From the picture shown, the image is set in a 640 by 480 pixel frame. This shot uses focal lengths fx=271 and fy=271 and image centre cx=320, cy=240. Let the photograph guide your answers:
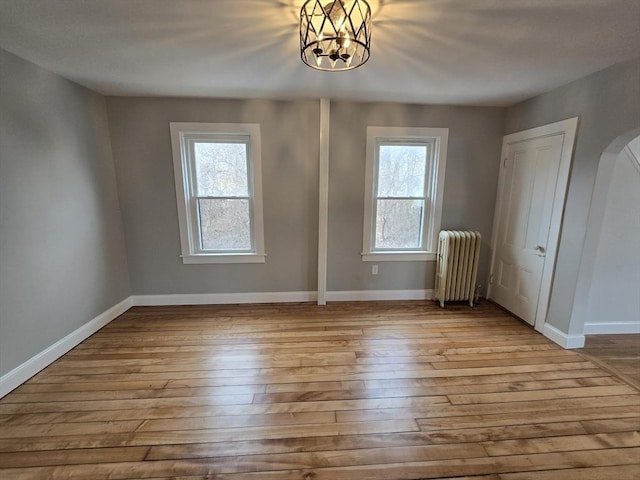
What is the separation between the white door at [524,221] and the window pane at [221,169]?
3.15m

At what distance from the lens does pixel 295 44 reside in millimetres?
1848

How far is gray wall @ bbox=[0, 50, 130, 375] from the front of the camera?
1990mm

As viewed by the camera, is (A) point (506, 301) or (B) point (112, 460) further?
(A) point (506, 301)

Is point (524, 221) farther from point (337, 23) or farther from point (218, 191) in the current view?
point (218, 191)

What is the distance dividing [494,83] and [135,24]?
284cm

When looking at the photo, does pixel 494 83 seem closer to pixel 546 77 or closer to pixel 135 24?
pixel 546 77

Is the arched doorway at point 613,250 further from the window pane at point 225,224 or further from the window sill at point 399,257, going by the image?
the window pane at point 225,224

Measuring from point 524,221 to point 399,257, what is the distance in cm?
141

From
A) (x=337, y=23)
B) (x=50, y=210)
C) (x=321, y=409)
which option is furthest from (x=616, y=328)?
(x=50, y=210)

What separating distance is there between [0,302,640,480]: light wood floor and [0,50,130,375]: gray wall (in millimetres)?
419

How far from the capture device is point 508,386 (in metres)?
2.07

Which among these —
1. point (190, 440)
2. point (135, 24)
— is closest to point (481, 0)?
point (135, 24)

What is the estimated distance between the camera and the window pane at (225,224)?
3328 mm

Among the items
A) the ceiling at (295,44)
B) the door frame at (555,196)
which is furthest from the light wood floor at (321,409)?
the ceiling at (295,44)
